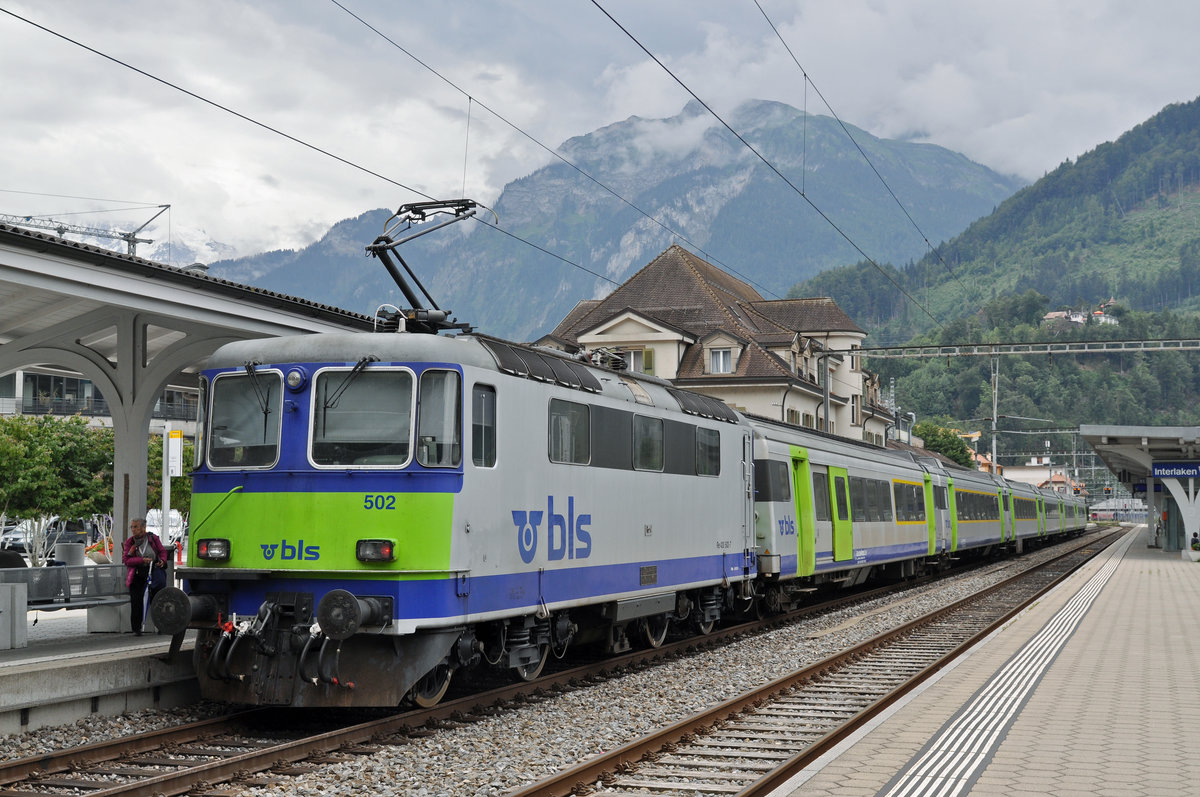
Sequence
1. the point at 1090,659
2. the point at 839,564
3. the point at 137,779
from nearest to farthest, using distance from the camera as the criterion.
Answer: the point at 137,779, the point at 1090,659, the point at 839,564

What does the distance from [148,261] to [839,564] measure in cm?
1442

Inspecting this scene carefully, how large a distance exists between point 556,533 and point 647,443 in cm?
259

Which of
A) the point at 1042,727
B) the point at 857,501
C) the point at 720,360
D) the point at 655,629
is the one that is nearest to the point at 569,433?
the point at 655,629

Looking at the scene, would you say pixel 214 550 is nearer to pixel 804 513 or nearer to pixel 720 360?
pixel 804 513

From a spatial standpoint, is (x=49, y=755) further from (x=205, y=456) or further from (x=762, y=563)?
(x=762, y=563)

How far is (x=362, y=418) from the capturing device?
10266 mm

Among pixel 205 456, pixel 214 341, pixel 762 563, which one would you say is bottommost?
pixel 762 563

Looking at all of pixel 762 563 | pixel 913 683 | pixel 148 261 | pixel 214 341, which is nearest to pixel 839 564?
pixel 762 563

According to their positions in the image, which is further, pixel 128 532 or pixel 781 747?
pixel 128 532

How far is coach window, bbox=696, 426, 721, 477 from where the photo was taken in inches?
628

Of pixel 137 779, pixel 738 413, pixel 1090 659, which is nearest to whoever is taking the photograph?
pixel 137 779

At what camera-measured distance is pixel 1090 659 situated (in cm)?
1397

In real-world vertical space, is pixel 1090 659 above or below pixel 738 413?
below

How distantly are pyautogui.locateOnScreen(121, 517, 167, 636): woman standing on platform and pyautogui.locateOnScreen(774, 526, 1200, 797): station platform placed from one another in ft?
28.5
